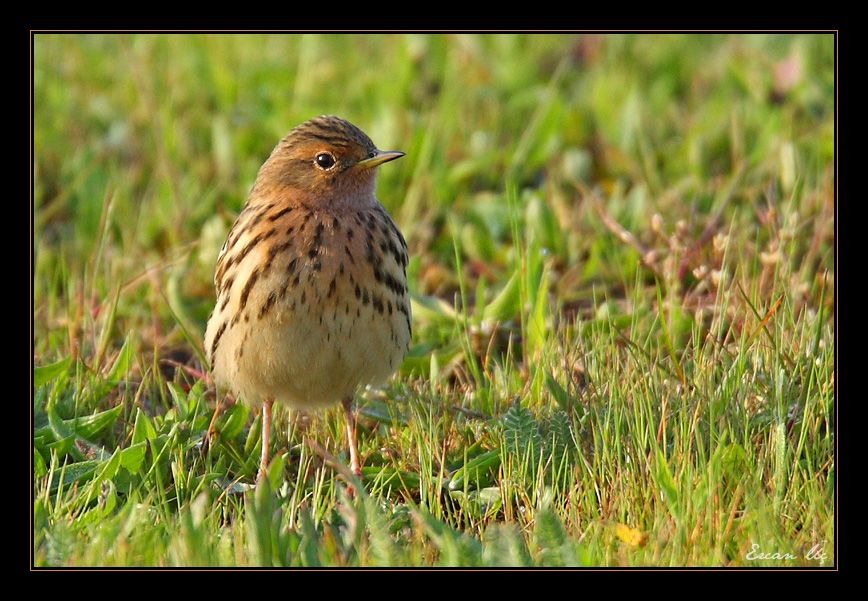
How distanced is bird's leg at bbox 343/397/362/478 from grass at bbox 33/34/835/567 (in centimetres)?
11

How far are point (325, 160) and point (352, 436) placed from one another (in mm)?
1228

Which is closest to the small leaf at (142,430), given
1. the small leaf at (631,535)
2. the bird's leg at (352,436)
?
the bird's leg at (352,436)

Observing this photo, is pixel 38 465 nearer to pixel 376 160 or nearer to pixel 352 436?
pixel 352 436

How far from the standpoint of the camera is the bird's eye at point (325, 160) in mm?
6043

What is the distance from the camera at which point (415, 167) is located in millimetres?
8805

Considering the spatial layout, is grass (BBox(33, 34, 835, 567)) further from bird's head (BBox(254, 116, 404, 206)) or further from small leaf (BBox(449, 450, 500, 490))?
bird's head (BBox(254, 116, 404, 206))

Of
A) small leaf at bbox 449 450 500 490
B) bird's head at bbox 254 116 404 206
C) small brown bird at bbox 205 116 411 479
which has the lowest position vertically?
small leaf at bbox 449 450 500 490

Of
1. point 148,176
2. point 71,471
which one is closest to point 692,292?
point 71,471

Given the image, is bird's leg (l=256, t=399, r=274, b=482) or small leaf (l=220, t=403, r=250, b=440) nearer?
bird's leg (l=256, t=399, r=274, b=482)

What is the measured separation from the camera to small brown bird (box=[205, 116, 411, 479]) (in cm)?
565

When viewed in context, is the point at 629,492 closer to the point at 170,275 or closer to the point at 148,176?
the point at 170,275

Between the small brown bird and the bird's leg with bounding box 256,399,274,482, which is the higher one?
the small brown bird

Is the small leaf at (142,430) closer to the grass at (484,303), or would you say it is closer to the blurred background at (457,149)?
the grass at (484,303)

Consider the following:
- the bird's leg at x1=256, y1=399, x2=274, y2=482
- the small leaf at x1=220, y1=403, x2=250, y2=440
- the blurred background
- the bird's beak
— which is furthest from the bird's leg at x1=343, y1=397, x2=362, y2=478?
the blurred background
